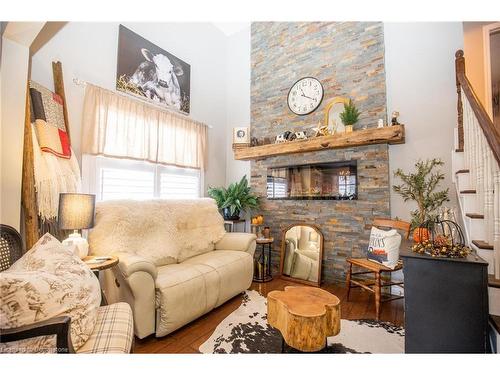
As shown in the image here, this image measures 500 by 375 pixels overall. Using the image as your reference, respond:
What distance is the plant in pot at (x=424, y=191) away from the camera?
2500mm

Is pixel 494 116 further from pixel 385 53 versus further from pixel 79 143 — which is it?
pixel 79 143

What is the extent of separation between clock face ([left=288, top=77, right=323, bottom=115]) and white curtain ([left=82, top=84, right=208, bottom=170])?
1496 millimetres

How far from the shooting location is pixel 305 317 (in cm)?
139

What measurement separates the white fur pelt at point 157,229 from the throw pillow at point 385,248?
5.80 ft

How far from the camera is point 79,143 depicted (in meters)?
2.48

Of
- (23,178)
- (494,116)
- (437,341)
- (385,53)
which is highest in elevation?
(385,53)

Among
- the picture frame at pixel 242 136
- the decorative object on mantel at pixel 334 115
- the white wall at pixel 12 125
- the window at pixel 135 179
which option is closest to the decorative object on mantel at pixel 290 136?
the decorative object on mantel at pixel 334 115

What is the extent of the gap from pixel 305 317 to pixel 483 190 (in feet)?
4.70

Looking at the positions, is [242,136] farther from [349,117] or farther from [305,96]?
[349,117]

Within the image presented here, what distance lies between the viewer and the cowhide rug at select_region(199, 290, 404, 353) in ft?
5.46

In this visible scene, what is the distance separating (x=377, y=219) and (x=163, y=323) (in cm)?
243
